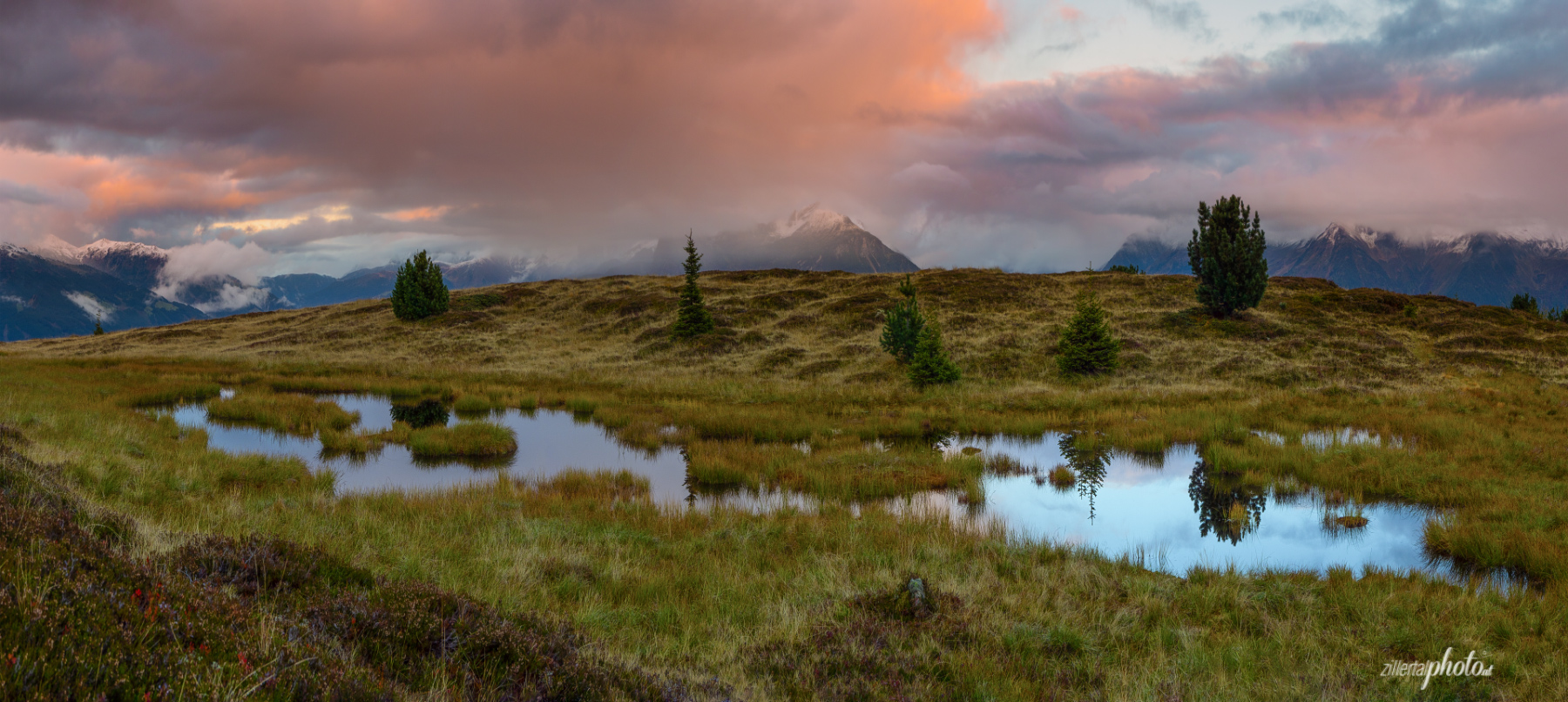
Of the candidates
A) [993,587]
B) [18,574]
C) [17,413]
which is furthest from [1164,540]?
[17,413]

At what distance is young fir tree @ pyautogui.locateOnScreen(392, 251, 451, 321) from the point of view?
6075cm

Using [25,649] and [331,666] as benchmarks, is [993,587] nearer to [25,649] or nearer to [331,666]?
[331,666]

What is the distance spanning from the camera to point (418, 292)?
200 feet

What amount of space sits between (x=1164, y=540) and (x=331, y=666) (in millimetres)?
12073

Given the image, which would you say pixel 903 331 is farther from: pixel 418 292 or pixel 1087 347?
pixel 418 292

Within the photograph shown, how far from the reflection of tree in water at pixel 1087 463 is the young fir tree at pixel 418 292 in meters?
57.3

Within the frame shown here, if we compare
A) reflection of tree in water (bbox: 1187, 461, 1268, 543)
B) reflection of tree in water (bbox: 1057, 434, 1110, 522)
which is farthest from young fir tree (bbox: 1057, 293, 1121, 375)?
reflection of tree in water (bbox: 1187, 461, 1268, 543)

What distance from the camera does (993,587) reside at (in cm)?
810

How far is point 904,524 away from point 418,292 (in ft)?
203

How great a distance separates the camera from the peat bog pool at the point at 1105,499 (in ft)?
35.0

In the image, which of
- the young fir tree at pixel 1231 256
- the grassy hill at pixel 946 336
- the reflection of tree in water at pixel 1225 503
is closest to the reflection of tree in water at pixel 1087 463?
the reflection of tree in water at pixel 1225 503

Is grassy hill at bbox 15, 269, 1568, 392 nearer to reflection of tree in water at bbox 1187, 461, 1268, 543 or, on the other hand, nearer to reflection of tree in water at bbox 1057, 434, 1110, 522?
reflection of tree in water at bbox 1057, 434, 1110, 522

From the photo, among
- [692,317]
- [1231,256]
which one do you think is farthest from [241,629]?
[1231,256]

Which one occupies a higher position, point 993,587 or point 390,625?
point 390,625
